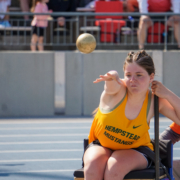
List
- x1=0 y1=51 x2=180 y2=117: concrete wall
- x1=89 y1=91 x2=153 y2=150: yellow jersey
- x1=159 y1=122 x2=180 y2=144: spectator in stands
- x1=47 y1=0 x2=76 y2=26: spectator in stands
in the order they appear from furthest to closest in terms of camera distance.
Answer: x1=47 y1=0 x2=76 y2=26: spectator in stands, x1=0 y1=51 x2=180 y2=117: concrete wall, x1=159 y1=122 x2=180 y2=144: spectator in stands, x1=89 y1=91 x2=153 y2=150: yellow jersey

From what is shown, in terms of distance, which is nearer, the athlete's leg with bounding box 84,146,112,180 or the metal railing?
the athlete's leg with bounding box 84,146,112,180

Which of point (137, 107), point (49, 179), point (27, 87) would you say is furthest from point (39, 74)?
point (137, 107)

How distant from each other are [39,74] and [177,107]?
590 centimetres

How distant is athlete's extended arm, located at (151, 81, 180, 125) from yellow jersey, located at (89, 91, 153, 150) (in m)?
0.16

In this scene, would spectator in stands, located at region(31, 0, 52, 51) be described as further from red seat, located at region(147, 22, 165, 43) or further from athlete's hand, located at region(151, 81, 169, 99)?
athlete's hand, located at region(151, 81, 169, 99)

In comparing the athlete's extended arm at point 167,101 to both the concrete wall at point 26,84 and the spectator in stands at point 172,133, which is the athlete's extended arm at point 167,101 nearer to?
the spectator in stands at point 172,133

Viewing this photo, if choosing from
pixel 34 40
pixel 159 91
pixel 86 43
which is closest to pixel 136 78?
pixel 159 91

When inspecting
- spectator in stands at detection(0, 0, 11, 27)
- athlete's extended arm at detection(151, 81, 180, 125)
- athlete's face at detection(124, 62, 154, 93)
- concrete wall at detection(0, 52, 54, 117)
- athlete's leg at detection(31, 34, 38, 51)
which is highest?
spectator in stands at detection(0, 0, 11, 27)

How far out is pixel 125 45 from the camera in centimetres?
920

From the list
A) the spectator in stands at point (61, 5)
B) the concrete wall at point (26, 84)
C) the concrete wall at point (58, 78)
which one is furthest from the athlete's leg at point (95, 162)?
the spectator in stands at point (61, 5)

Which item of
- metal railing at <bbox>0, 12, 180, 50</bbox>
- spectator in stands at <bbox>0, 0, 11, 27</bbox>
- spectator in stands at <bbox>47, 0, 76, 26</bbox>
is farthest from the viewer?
spectator in stands at <bbox>47, 0, 76, 26</bbox>

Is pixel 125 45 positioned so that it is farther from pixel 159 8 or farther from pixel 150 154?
pixel 150 154

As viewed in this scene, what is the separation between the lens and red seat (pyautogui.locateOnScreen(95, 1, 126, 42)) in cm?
864

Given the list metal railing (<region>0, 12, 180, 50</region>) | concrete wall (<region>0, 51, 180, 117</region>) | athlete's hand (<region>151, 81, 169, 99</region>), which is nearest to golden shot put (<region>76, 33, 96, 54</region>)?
athlete's hand (<region>151, 81, 169, 99</region>)
